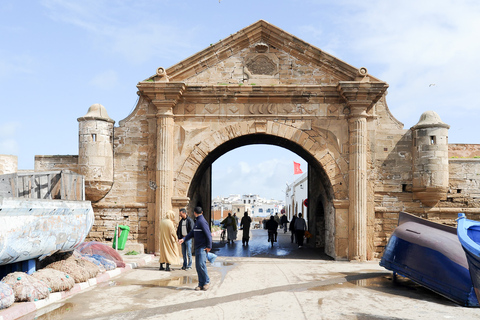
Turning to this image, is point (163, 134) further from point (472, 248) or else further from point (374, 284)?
point (472, 248)

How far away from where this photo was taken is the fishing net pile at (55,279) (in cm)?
739

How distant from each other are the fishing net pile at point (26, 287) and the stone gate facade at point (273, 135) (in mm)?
5863

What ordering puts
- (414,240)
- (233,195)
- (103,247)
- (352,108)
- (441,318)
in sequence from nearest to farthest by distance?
(441,318)
(414,240)
(103,247)
(352,108)
(233,195)

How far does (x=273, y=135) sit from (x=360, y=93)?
105 inches

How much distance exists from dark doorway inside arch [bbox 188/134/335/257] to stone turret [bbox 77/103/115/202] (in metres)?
2.52

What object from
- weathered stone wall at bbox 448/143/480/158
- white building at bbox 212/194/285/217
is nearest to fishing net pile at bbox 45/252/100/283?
weathered stone wall at bbox 448/143/480/158

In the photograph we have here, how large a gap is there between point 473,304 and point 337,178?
6.33 m

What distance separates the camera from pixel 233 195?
104m

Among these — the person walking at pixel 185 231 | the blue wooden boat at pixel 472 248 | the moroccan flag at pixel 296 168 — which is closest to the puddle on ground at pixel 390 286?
the blue wooden boat at pixel 472 248

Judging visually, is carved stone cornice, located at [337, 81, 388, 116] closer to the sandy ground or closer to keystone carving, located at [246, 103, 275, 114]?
keystone carving, located at [246, 103, 275, 114]

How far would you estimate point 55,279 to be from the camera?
7500 millimetres

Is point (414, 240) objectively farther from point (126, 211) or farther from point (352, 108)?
point (126, 211)

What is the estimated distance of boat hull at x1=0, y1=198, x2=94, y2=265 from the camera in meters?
6.54

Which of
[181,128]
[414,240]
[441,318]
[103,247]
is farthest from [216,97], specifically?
[441,318]
